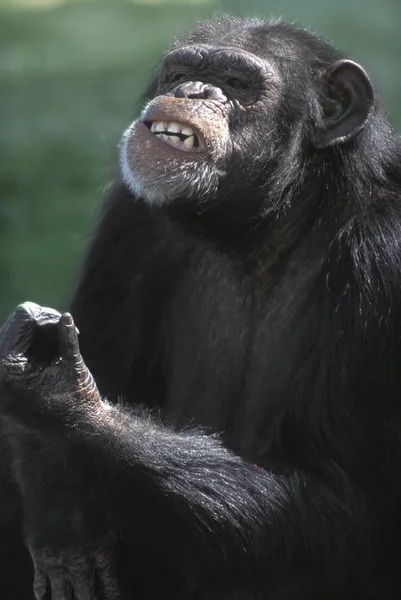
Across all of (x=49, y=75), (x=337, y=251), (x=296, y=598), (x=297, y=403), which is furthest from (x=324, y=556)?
(x=49, y=75)

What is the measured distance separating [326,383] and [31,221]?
196 inches

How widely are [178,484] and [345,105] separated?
6.13 ft

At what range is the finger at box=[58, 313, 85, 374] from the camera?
544 centimetres

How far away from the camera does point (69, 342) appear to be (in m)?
5.48

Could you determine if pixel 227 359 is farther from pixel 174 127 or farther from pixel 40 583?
pixel 40 583

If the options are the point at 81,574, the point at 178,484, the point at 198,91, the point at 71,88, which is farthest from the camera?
the point at 71,88

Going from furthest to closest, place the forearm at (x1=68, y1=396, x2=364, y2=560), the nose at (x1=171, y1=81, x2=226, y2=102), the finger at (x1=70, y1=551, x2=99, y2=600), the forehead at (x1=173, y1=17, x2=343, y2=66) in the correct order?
the forehead at (x1=173, y1=17, x2=343, y2=66) → the nose at (x1=171, y1=81, x2=226, y2=102) → the finger at (x1=70, y1=551, x2=99, y2=600) → the forearm at (x1=68, y1=396, x2=364, y2=560)

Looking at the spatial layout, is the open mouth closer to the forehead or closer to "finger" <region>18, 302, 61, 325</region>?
the forehead

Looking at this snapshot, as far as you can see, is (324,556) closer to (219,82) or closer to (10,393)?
(10,393)

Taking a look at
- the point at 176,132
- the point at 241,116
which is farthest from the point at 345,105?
the point at 176,132

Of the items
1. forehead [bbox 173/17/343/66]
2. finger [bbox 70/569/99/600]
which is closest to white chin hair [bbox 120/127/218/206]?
forehead [bbox 173/17/343/66]

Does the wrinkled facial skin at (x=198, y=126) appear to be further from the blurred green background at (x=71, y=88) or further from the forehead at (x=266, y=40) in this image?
the blurred green background at (x=71, y=88)

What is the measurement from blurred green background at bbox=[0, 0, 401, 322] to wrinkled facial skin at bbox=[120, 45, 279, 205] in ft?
11.9

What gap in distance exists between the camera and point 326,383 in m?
6.01
